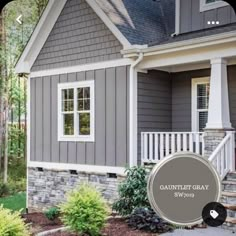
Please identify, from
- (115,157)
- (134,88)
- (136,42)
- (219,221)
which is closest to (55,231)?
(115,157)

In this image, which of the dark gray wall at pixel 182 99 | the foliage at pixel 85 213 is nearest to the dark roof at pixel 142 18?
the dark gray wall at pixel 182 99

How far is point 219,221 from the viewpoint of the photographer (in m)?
1.44

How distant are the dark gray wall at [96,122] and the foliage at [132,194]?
3.57 feet

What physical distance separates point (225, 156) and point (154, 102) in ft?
7.49

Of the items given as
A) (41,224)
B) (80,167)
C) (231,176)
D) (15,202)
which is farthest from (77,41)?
(15,202)

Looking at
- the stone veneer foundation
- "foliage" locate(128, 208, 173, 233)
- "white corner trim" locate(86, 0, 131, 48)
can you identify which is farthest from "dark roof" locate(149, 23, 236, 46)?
"foliage" locate(128, 208, 173, 233)

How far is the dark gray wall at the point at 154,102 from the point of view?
8664 mm

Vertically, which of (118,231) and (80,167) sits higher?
(80,167)

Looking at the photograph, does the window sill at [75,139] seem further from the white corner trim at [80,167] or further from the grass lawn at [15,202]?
the grass lawn at [15,202]

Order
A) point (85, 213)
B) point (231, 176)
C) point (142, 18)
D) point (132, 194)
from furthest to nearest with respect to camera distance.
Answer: point (142, 18) → point (132, 194) → point (231, 176) → point (85, 213)

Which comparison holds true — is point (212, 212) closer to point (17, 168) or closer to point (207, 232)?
point (207, 232)

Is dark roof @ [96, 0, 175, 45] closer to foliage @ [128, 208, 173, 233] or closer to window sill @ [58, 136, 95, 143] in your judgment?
window sill @ [58, 136, 95, 143]

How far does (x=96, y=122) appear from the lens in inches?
362

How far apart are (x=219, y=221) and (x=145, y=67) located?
283 inches
